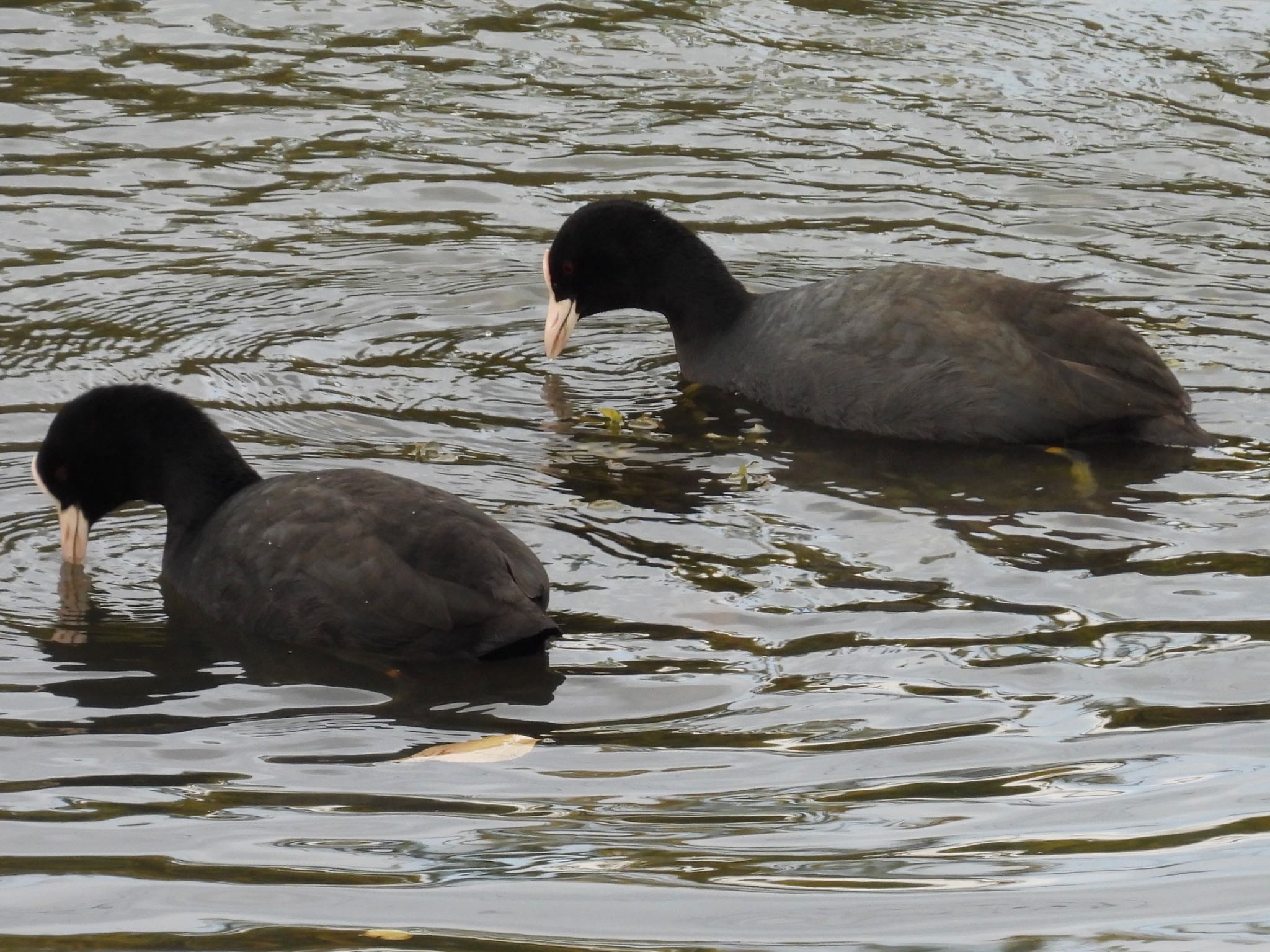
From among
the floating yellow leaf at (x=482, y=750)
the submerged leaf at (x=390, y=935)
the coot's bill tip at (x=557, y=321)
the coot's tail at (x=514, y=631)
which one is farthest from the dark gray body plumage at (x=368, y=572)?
the coot's bill tip at (x=557, y=321)

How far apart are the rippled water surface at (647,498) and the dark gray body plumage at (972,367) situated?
16cm

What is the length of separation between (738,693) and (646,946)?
1881 millimetres

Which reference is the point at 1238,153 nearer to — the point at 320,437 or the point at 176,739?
the point at 320,437

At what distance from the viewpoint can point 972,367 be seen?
745cm

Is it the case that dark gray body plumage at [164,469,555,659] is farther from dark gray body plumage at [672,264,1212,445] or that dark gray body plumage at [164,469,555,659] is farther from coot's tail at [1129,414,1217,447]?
coot's tail at [1129,414,1217,447]

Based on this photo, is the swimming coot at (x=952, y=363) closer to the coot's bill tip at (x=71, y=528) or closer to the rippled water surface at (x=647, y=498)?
the rippled water surface at (x=647, y=498)

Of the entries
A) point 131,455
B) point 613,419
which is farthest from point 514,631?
point 613,419

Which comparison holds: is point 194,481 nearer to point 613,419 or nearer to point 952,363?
point 613,419

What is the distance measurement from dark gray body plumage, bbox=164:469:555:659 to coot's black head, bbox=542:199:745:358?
2.83 metres

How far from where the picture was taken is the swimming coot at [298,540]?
5492mm

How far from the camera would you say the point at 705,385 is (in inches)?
333

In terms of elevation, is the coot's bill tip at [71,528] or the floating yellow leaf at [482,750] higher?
the coot's bill tip at [71,528]

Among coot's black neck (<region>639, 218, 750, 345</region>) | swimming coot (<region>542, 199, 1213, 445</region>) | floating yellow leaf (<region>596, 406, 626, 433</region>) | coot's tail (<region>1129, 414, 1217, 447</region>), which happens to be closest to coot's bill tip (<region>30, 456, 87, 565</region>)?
floating yellow leaf (<region>596, 406, 626, 433</region>)

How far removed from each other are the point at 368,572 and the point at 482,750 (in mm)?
801
